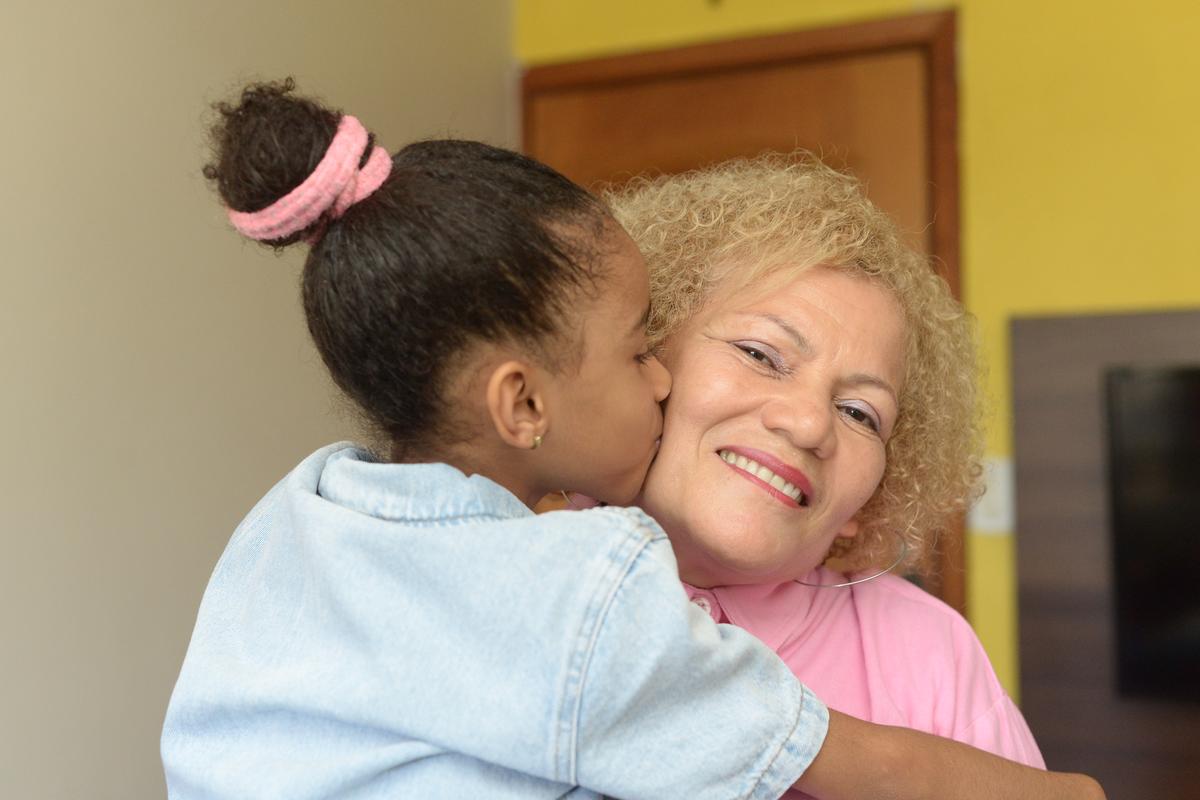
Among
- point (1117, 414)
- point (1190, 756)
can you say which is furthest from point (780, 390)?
point (1190, 756)

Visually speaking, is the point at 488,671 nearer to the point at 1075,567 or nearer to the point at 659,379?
the point at 659,379

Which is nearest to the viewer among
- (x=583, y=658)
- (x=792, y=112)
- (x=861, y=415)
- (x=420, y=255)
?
(x=583, y=658)

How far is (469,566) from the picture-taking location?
771 millimetres

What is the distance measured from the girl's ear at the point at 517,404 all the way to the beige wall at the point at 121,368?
93 centimetres

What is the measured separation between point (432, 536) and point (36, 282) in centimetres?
104

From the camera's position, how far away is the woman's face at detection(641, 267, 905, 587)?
1.08 meters

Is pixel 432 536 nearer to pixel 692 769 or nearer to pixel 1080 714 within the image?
pixel 692 769

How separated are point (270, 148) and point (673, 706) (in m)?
0.49

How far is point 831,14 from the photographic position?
8.95 ft

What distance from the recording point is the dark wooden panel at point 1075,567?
8.09ft

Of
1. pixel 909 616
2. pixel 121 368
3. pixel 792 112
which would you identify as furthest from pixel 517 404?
pixel 792 112

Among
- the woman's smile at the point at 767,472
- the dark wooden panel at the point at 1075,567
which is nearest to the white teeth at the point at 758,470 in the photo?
the woman's smile at the point at 767,472

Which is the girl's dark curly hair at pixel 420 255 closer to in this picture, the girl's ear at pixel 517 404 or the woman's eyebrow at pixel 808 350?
the girl's ear at pixel 517 404

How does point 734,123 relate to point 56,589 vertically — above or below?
above
